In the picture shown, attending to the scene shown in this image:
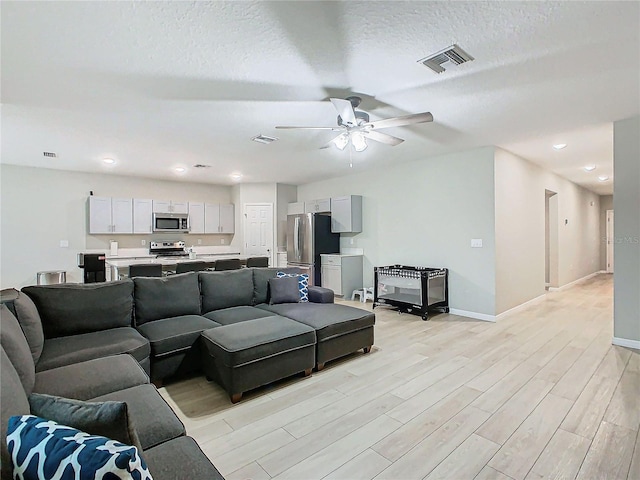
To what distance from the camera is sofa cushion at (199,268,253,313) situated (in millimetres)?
3623

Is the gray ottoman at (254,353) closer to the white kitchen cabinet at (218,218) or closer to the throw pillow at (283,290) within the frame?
the throw pillow at (283,290)

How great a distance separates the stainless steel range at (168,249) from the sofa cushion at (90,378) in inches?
207

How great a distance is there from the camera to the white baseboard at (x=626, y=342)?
3.63m

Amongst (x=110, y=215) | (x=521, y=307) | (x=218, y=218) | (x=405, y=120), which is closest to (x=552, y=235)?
(x=521, y=307)

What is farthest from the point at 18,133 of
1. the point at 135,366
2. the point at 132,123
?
the point at 135,366

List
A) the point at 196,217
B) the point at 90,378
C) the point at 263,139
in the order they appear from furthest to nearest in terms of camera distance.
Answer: the point at 196,217 → the point at 263,139 → the point at 90,378

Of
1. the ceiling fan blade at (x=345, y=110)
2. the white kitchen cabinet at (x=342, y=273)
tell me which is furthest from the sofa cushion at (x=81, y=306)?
the white kitchen cabinet at (x=342, y=273)

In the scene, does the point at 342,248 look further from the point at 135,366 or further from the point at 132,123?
the point at 135,366

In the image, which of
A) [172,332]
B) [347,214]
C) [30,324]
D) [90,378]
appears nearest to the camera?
[90,378]

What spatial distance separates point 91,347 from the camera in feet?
8.02

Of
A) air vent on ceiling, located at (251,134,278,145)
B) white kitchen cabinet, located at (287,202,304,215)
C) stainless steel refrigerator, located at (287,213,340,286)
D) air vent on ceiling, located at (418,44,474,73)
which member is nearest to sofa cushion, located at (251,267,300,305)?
air vent on ceiling, located at (251,134,278,145)

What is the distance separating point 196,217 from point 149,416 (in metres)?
6.58

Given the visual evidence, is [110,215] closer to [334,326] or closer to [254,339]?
[254,339]

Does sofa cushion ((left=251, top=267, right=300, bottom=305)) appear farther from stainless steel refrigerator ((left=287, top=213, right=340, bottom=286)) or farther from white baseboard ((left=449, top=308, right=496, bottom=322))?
white baseboard ((left=449, top=308, right=496, bottom=322))
